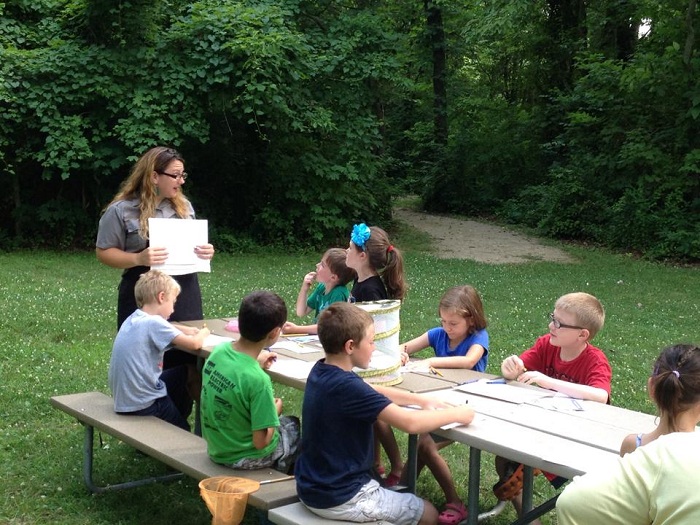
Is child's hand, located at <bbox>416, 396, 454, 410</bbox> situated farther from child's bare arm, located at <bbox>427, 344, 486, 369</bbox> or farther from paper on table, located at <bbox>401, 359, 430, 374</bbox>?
child's bare arm, located at <bbox>427, 344, 486, 369</bbox>

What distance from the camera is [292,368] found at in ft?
13.6

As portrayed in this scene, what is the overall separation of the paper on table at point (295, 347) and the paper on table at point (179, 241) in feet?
1.95

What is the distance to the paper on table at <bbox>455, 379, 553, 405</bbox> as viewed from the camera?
11.9ft

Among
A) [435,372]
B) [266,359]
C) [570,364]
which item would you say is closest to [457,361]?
[435,372]

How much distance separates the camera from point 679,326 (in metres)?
10.0

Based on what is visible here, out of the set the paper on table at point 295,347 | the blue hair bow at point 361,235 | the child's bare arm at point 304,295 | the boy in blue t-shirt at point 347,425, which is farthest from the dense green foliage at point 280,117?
the boy in blue t-shirt at point 347,425

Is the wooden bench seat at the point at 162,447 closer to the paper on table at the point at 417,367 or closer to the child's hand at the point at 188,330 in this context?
the child's hand at the point at 188,330

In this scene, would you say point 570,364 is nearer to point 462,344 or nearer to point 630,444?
point 462,344

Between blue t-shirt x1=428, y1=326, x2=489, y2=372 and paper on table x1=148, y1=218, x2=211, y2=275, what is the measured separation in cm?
137

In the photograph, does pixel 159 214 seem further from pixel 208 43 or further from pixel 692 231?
pixel 692 231

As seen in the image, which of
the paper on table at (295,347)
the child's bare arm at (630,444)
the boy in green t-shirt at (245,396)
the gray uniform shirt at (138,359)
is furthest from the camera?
the paper on table at (295,347)

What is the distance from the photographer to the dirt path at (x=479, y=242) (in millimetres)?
17359

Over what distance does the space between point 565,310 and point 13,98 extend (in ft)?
41.7

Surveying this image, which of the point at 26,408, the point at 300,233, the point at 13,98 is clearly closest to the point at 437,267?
the point at 300,233
